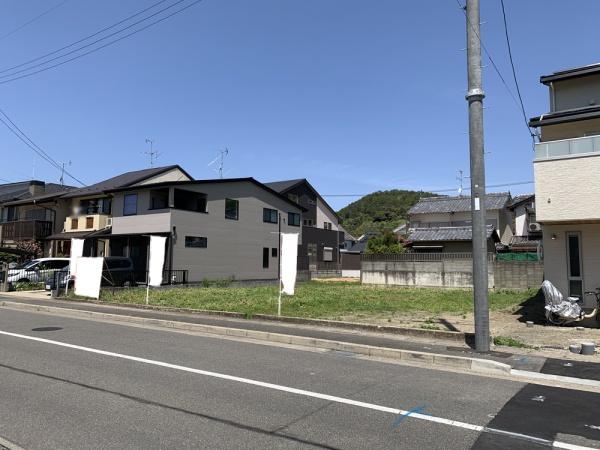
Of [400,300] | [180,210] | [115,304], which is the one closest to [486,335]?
[400,300]

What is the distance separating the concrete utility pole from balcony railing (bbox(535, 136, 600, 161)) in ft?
15.5

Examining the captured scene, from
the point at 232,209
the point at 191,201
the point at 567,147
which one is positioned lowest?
the point at 567,147

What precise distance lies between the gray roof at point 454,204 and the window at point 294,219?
1603 centimetres

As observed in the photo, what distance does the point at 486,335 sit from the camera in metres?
9.01

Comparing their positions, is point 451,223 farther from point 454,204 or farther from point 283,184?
point 283,184

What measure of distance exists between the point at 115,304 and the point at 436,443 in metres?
15.2

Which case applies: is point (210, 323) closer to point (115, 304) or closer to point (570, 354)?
point (115, 304)

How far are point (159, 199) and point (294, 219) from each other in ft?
39.2

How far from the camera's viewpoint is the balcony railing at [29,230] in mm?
35219

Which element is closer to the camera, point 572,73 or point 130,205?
point 572,73

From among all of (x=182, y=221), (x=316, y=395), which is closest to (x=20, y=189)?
(x=182, y=221)

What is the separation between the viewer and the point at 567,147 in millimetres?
12641

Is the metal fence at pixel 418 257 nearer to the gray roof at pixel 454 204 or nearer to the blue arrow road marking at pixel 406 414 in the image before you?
the gray roof at pixel 454 204

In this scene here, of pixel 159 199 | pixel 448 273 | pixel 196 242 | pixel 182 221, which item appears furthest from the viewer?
pixel 159 199
